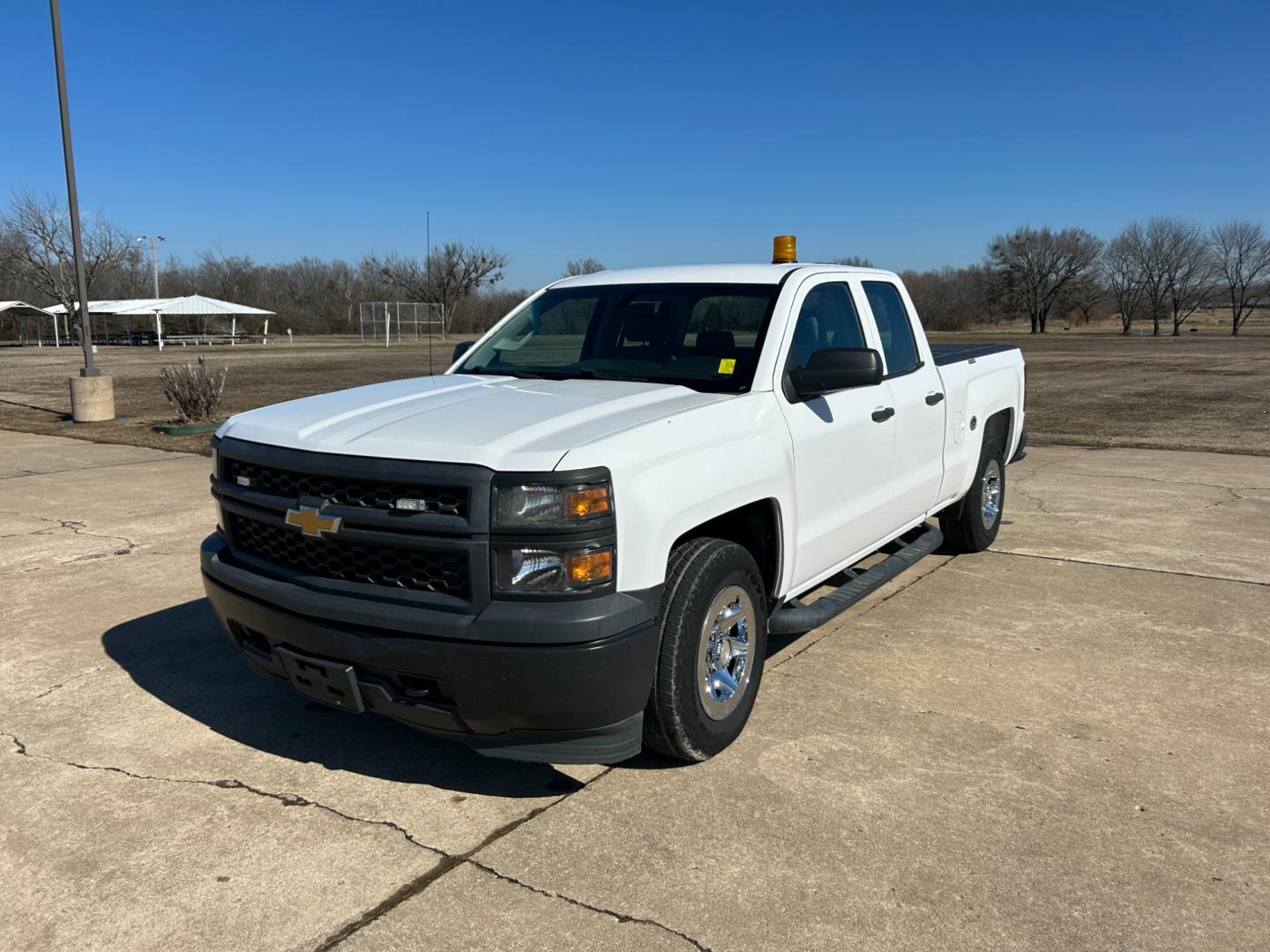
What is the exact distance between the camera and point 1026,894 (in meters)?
2.88

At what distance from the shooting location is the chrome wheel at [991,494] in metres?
6.69

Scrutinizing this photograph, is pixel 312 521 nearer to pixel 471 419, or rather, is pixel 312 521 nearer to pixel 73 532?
pixel 471 419

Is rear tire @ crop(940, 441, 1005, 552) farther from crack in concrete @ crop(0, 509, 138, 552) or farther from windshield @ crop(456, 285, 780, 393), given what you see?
crack in concrete @ crop(0, 509, 138, 552)

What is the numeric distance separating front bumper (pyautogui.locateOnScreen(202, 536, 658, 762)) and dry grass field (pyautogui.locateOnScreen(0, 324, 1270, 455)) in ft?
33.8

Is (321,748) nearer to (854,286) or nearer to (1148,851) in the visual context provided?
(1148,851)

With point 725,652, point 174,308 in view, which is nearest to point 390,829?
point 725,652

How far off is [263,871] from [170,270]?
113521mm

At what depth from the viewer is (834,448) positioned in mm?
4344

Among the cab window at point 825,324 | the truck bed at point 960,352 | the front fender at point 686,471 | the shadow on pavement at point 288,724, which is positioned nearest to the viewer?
the front fender at point 686,471

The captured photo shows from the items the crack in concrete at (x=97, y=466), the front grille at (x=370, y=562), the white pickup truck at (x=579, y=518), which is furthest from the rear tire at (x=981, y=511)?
the crack in concrete at (x=97, y=466)

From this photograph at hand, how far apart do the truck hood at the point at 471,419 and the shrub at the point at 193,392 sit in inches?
437

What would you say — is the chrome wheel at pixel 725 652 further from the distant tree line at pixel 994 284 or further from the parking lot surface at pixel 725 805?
the distant tree line at pixel 994 284

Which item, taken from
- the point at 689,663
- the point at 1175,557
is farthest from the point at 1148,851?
the point at 1175,557

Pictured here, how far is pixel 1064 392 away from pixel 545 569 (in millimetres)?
19565
